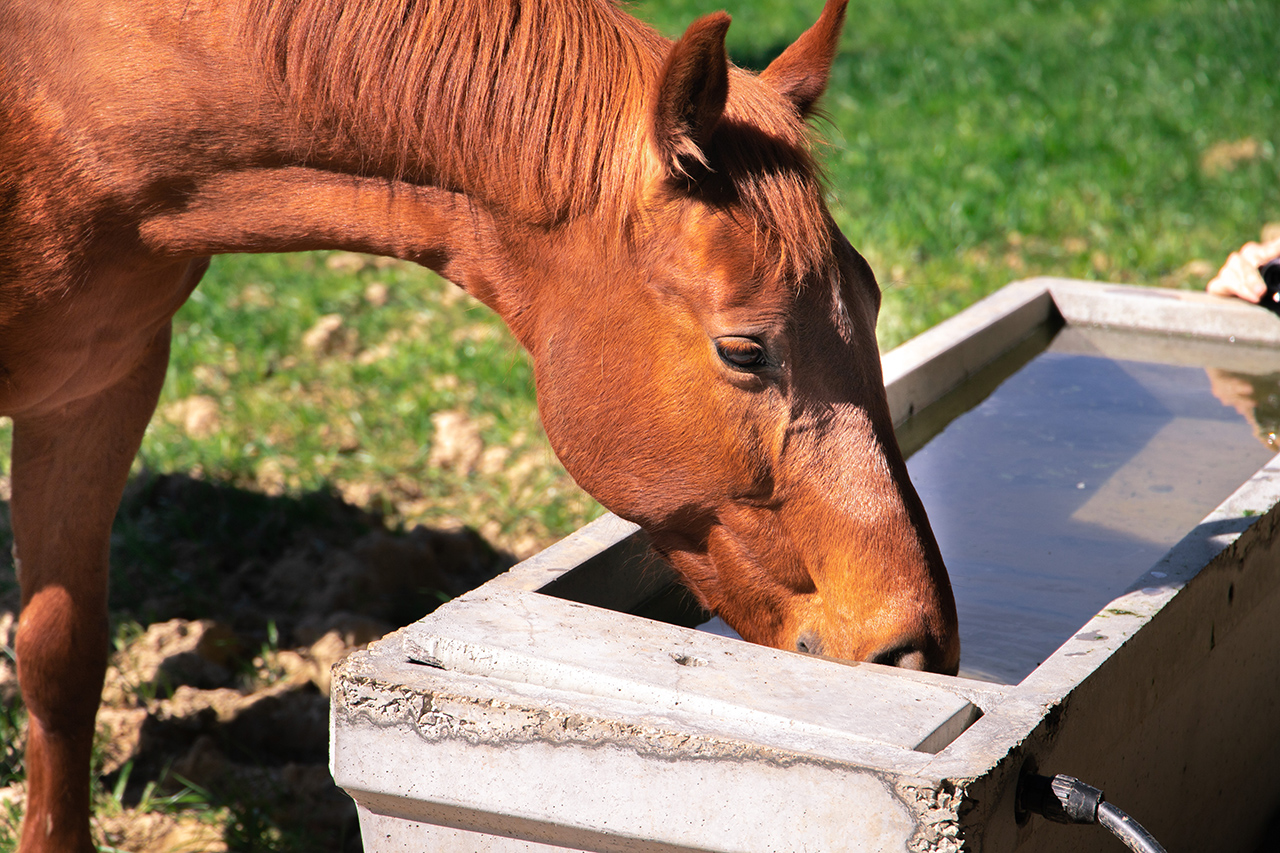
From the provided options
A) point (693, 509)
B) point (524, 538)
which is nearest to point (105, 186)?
point (693, 509)

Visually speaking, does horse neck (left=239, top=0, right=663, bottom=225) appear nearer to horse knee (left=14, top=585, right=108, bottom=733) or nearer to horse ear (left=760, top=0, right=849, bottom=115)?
horse ear (left=760, top=0, right=849, bottom=115)

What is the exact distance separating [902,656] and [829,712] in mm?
321

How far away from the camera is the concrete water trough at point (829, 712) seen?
1472 millimetres

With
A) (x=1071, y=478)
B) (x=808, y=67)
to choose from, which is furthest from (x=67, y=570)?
(x=1071, y=478)

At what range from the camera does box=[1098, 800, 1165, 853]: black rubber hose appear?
1452 millimetres

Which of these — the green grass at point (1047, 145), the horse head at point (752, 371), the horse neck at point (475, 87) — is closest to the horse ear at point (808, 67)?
the horse head at point (752, 371)

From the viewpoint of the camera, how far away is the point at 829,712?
158cm

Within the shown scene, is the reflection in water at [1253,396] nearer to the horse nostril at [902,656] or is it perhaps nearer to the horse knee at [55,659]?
the horse nostril at [902,656]

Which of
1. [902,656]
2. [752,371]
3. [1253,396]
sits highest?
[752,371]

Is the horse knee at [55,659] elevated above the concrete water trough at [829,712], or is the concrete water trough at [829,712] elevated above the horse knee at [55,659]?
the concrete water trough at [829,712]

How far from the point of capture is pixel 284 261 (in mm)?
5891

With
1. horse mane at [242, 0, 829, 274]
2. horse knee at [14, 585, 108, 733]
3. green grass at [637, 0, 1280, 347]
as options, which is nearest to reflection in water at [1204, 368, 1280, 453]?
green grass at [637, 0, 1280, 347]

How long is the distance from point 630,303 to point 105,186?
91 centimetres

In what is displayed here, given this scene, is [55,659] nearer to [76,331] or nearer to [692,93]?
[76,331]
